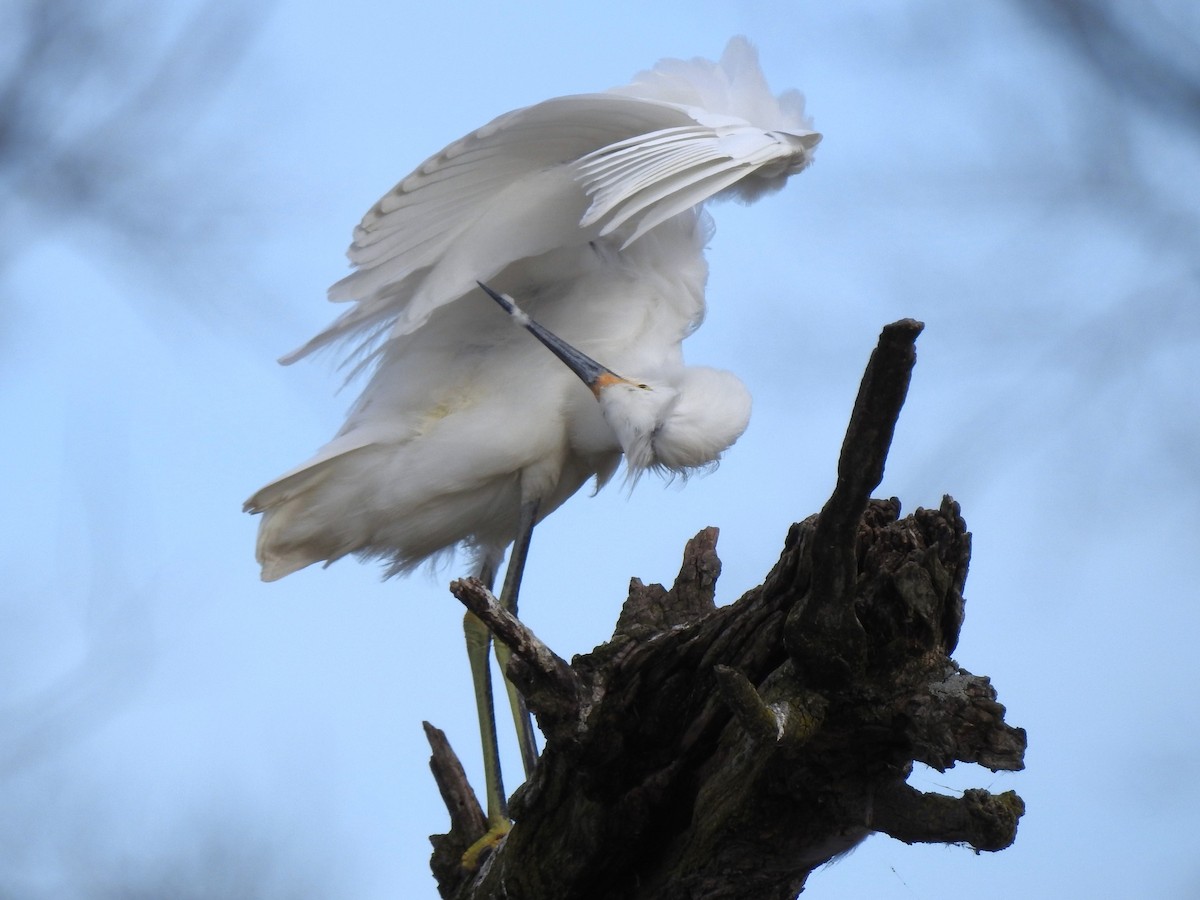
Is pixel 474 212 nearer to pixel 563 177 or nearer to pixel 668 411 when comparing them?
pixel 563 177

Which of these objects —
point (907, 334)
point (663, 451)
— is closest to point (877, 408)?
point (907, 334)

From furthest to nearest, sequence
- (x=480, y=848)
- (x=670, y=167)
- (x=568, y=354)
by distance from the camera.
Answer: (x=568, y=354) → (x=480, y=848) → (x=670, y=167)

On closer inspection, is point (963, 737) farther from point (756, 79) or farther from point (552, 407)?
point (756, 79)

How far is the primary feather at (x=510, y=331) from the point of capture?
14.5 ft

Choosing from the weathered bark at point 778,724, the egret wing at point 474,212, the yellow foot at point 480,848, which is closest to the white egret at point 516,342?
the egret wing at point 474,212

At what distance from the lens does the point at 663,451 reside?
4.43m

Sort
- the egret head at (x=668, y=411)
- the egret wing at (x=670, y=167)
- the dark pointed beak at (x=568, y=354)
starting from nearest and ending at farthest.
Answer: the egret wing at (x=670, y=167) → the egret head at (x=668, y=411) → the dark pointed beak at (x=568, y=354)

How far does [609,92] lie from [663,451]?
957 millimetres

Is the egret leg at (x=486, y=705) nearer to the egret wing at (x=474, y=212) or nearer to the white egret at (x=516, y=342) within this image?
the white egret at (x=516, y=342)

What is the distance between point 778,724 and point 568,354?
188 cm

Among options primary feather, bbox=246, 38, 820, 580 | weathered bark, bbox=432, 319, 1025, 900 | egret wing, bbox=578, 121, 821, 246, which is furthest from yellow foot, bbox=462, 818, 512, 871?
egret wing, bbox=578, 121, 821, 246

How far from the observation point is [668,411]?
14.6ft

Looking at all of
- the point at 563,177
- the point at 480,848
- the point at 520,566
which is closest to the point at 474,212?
the point at 563,177

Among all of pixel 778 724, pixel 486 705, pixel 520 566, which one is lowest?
pixel 778 724
